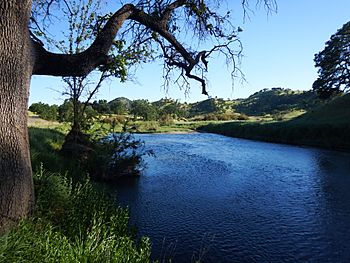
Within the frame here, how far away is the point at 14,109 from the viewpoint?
4934 millimetres

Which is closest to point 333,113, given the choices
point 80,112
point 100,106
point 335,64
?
point 335,64

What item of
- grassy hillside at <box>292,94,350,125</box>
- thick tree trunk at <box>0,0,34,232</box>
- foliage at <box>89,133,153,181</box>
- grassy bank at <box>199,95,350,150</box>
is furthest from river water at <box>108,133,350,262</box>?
grassy hillside at <box>292,94,350,125</box>

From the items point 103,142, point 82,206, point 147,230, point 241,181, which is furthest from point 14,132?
point 241,181

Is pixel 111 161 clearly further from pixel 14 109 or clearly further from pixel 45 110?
pixel 45 110

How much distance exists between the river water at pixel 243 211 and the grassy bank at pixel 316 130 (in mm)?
11097

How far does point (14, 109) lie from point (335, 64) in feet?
149

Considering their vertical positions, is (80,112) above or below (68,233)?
above

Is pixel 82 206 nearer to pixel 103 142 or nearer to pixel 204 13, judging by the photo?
pixel 204 13

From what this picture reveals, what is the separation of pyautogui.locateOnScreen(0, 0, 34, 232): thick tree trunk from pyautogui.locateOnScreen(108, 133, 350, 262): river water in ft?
11.3

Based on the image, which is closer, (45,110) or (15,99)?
(15,99)

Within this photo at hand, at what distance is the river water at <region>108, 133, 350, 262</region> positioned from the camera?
303 inches

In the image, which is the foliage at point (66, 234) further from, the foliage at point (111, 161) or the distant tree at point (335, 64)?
the distant tree at point (335, 64)

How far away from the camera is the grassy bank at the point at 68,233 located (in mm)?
4023

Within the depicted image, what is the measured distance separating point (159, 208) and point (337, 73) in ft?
132
